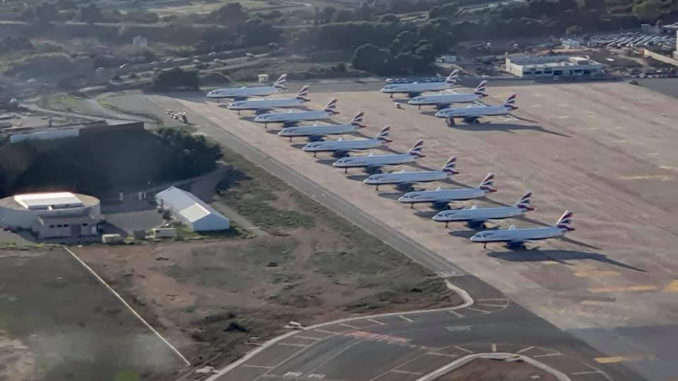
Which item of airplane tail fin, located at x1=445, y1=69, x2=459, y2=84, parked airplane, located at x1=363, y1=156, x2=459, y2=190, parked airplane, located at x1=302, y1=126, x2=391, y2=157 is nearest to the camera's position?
parked airplane, located at x1=363, y1=156, x2=459, y2=190

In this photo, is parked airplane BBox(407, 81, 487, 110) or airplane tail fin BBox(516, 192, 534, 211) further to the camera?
parked airplane BBox(407, 81, 487, 110)

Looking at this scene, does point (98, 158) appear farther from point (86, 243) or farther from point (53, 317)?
point (53, 317)

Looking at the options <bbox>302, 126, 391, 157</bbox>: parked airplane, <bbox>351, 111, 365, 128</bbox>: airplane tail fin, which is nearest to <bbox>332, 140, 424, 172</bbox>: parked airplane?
<bbox>302, 126, 391, 157</bbox>: parked airplane

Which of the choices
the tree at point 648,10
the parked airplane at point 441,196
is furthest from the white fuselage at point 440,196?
the tree at point 648,10

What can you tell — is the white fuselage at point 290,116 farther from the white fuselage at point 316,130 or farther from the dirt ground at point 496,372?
the dirt ground at point 496,372

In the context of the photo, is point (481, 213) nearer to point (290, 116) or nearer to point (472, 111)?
point (290, 116)

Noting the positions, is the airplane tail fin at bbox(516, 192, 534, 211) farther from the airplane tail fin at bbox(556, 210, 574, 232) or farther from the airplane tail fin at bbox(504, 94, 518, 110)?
the airplane tail fin at bbox(504, 94, 518, 110)
